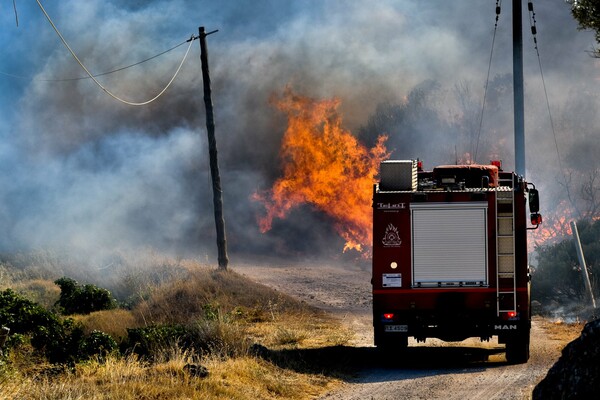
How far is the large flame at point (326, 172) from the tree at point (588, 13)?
68.9 feet

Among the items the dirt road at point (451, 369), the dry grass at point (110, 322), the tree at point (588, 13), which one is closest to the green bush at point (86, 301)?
the dry grass at point (110, 322)

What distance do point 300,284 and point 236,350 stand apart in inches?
719

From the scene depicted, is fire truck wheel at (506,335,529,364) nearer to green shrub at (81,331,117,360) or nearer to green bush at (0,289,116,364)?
green shrub at (81,331,117,360)

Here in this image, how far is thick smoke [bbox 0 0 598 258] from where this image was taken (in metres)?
47.5

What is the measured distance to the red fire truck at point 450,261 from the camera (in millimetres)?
16531

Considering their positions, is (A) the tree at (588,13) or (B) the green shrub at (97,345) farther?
(A) the tree at (588,13)

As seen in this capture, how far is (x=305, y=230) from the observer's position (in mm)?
46688

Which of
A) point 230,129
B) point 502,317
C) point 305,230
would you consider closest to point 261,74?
point 230,129

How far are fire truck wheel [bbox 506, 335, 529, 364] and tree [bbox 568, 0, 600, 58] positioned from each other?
7.06 meters

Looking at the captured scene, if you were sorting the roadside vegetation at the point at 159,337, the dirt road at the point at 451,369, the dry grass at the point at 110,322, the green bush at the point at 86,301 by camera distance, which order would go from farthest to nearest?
the green bush at the point at 86,301
the dry grass at the point at 110,322
the dirt road at the point at 451,369
the roadside vegetation at the point at 159,337

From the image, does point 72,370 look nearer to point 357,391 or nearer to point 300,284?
point 357,391

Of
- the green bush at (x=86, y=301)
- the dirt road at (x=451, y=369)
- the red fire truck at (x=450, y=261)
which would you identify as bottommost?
the dirt road at (x=451, y=369)

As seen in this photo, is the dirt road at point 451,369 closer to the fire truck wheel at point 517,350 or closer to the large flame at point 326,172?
the fire truck wheel at point 517,350

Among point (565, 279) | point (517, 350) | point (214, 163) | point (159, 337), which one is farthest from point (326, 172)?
point (517, 350)
